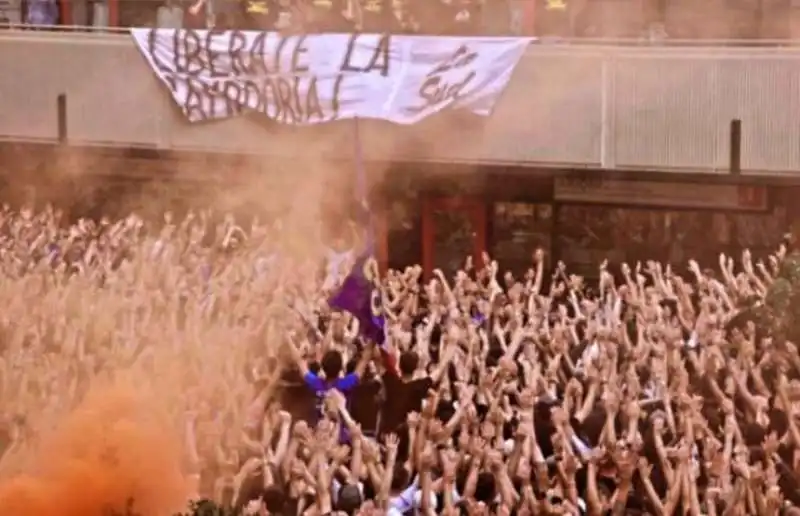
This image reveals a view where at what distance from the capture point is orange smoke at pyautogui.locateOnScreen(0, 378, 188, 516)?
3.94m

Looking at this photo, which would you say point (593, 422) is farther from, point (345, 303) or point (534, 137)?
point (534, 137)

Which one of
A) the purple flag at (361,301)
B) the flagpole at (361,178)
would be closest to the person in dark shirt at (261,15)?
the flagpole at (361,178)

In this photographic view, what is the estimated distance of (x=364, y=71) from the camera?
707 centimetres

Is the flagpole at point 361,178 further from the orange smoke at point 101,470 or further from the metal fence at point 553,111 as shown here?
the orange smoke at point 101,470

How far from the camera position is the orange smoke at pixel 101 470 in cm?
394

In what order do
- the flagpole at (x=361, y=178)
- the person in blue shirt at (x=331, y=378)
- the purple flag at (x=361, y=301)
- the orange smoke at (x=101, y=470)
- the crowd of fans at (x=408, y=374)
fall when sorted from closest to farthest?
the orange smoke at (x=101, y=470) → the crowd of fans at (x=408, y=374) → the person in blue shirt at (x=331, y=378) → the purple flag at (x=361, y=301) → the flagpole at (x=361, y=178)

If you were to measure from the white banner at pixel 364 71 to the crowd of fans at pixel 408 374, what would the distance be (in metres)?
0.81

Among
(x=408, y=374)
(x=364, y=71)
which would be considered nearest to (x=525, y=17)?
(x=364, y=71)

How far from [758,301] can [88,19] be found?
13.9 feet

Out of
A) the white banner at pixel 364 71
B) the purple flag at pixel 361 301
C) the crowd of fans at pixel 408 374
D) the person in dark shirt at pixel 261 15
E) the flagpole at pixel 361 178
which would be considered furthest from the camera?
the person in dark shirt at pixel 261 15

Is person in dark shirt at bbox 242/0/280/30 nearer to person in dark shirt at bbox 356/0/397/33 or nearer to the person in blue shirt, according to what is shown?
person in dark shirt at bbox 356/0/397/33

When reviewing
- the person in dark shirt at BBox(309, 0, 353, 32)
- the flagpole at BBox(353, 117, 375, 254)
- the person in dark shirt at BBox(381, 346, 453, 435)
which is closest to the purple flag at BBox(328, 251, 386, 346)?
the person in dark shirt at BBox(381, 346, 453, 435)

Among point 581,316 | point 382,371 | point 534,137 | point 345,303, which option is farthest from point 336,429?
point 534,137

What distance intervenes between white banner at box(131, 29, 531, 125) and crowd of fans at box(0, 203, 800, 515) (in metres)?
0.81
